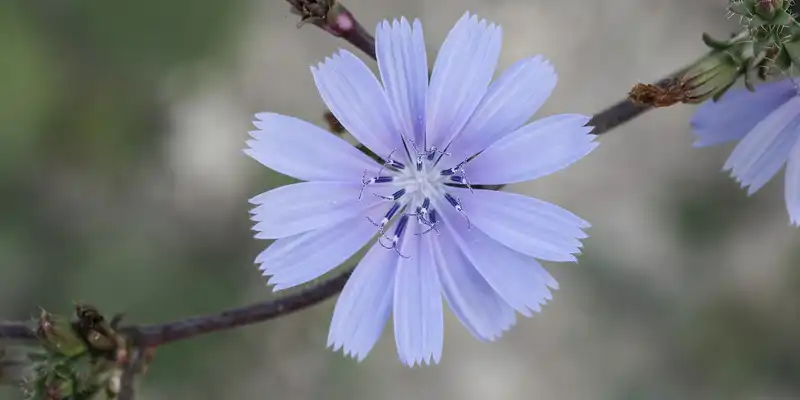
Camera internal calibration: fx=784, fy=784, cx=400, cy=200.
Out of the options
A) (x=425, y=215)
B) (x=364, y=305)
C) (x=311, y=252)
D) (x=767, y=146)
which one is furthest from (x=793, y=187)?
(x=311, y=252)

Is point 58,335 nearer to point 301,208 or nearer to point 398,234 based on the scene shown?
point 301,208

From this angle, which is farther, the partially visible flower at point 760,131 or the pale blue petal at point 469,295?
the partially visible flower at point 760,131

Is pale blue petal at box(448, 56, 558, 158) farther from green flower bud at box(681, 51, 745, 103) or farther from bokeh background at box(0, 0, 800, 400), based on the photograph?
bokeh background at box(0, 0, 800, 400)

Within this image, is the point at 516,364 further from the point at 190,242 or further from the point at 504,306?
the point at 504,306

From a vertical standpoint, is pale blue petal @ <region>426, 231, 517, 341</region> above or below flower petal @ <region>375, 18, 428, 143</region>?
below

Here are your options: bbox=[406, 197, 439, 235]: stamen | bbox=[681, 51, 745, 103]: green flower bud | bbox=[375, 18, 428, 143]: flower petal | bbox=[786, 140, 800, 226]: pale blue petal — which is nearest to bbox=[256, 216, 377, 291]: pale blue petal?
bbox=[406, 197, 439, 235]: stamen

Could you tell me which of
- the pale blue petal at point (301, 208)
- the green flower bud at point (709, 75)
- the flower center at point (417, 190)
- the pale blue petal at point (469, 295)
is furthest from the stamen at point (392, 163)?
the green flower bud at point (709, 75)

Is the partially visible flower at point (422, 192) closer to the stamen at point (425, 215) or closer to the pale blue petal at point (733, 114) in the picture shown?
the stamen at point (425, 215)
